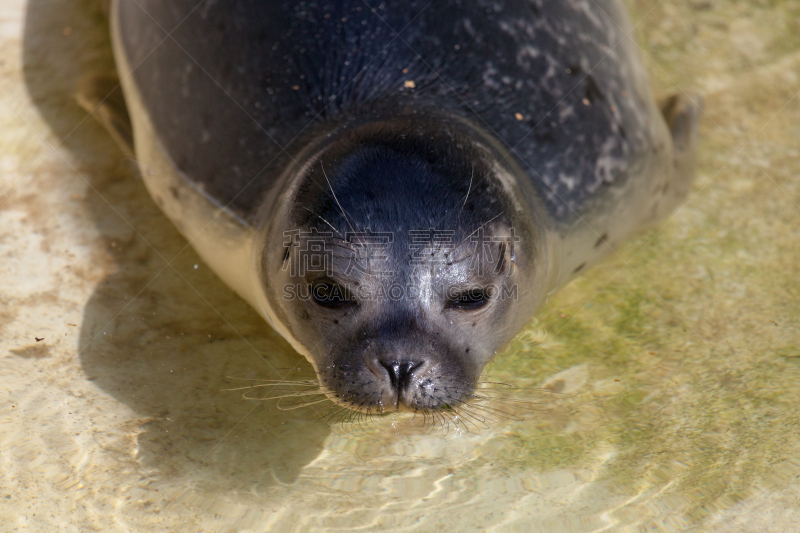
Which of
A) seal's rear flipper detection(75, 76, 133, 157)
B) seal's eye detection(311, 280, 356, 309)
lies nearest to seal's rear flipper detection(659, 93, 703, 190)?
seal's eye detection(311, 280, 356, 309)

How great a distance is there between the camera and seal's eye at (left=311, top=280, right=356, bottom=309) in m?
2.34

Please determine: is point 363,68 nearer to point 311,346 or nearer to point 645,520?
point 311,346

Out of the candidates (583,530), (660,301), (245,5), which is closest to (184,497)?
(583,530)

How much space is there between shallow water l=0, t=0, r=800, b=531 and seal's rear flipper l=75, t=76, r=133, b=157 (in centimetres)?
12

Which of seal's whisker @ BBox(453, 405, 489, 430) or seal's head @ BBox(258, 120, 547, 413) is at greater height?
seal's head @ BBox(258, 120, 547, 413)

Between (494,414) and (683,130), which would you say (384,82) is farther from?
(683,130)

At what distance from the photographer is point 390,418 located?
9.32 ft

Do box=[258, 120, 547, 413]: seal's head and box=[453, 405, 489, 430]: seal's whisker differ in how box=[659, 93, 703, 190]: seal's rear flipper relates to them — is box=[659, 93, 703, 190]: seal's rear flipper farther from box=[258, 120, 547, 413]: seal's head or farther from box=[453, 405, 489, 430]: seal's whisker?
box=[453, 405, 489, 430]: seal's whisker

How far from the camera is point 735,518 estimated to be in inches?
97.3

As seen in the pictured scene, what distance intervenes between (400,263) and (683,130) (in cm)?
201

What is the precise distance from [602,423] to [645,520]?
39 centimetres

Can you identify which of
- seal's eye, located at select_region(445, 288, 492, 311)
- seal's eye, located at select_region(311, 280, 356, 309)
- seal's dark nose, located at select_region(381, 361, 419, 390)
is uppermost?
seal's eye, located at select_region(311, 280, 356, 309)

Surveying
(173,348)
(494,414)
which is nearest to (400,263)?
(494,414)

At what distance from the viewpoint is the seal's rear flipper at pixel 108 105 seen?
3.67 meters
